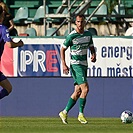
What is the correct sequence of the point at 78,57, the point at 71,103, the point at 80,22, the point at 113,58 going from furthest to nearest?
1. the point at 113,58
2. the point at 78,57
3. the point at 71,103
4. the point at 80,22

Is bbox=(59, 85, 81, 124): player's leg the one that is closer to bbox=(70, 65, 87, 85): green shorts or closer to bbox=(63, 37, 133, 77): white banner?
bbox=(70, 65, 87, 85): green shorts

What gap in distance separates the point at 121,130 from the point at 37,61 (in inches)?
263

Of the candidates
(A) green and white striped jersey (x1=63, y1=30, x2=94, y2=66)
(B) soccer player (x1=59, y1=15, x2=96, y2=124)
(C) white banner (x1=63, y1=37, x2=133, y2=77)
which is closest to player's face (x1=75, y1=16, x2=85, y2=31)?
(B) soccer player (x1=59, y1=15, x2=96, y2=124)

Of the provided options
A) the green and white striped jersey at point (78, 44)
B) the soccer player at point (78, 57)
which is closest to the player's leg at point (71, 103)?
the soccer player at point (78, 57)

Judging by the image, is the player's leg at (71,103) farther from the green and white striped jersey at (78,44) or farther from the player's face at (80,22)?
the player's face at (80,22)

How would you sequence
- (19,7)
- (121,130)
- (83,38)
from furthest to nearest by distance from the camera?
(19,7) < (83,38) < (121,130)

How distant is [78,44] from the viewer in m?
14.6

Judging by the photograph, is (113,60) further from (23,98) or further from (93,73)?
(23,98)

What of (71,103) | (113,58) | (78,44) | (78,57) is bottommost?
(71,103)

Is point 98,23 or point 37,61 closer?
point 37,61

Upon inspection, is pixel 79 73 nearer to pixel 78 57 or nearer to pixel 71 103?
pixel 78 57

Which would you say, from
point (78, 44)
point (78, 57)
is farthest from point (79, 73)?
point (78, 44)

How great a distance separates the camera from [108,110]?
59.8 feet

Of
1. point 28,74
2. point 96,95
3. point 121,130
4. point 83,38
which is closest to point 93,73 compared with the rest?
point 96,95
